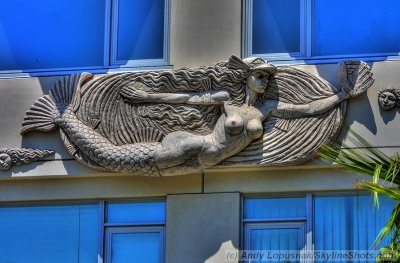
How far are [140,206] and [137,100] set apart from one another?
1.47 metres

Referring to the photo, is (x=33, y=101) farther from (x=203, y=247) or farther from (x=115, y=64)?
(x=203, y=247)

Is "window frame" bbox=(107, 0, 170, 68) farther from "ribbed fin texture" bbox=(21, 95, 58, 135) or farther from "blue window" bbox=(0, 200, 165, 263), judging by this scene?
"blue window" bbox=(0, 200, 165, 263)

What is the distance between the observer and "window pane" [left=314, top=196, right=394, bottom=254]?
19422mm

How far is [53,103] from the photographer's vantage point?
20625 millimetres

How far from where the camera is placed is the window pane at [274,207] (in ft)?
64.7

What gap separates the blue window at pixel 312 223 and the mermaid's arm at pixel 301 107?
43.9 inches

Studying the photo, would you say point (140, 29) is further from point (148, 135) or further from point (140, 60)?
point (148, 135)

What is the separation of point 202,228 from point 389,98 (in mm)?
3047

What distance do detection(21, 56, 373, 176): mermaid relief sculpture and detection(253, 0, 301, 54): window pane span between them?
58 cm

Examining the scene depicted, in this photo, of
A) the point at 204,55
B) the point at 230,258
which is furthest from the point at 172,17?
the point at 230,258

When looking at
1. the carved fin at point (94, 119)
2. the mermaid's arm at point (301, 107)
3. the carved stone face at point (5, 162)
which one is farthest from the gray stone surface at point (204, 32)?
the carved stone face at point (5, 162)

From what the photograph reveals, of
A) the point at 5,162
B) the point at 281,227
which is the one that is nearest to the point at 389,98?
the point at 281,227

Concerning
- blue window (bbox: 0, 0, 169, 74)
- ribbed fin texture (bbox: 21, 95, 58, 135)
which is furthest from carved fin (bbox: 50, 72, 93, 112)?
blue window (bbox: 0, 0, 169, 74)

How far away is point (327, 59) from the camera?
20078mm
